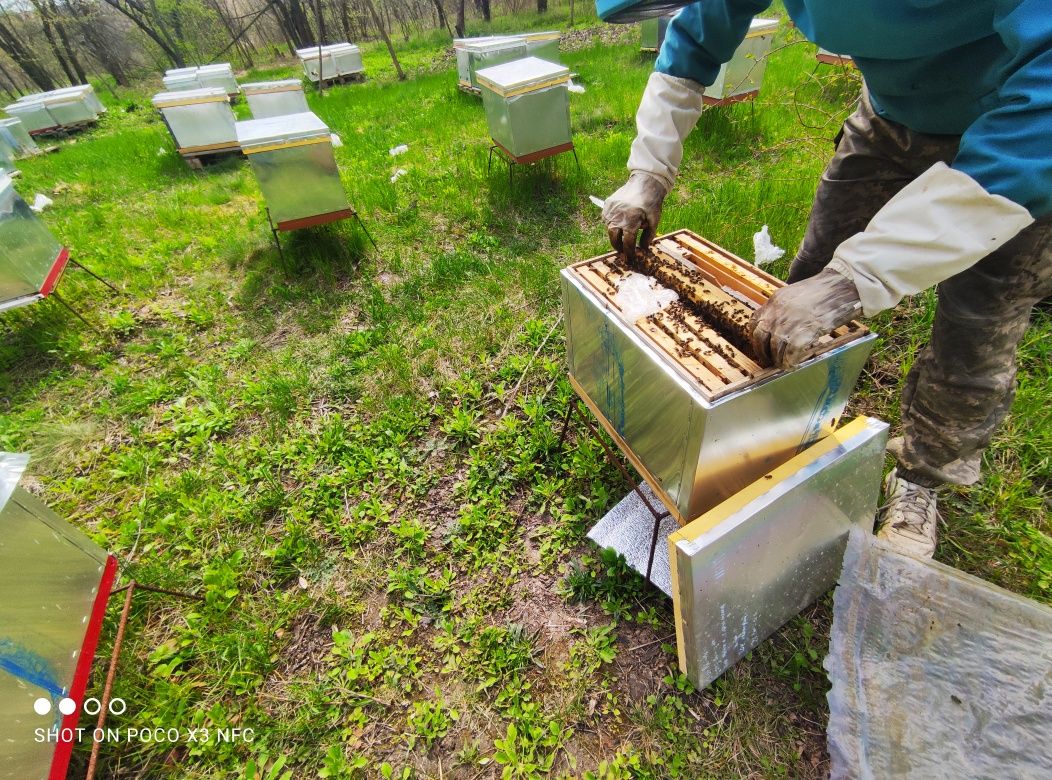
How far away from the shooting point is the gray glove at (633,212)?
194 cm

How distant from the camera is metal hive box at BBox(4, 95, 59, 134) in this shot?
10.4 metres

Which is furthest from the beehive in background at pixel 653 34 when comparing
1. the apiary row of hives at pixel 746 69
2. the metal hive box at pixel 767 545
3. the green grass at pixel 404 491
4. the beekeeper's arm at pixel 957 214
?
the metal hive box at pixel 767 545

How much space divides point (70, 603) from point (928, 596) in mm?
2876

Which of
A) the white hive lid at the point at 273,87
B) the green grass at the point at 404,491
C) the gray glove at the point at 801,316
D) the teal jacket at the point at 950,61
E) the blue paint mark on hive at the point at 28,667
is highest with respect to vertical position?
the teal jacket at the point at 950,61

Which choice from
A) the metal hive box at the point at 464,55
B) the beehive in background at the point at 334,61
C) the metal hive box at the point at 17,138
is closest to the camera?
the metal hive box at the point at 464,55

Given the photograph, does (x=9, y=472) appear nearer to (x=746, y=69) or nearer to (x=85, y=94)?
(x=746, y=69)

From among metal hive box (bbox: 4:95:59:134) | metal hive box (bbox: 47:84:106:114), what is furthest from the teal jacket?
metal hive box (bbox: 47:84:106:114)

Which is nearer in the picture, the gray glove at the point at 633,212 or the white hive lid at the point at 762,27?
the gray glove at the point at 633,212

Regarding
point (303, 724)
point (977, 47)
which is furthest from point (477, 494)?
point (977, 47)

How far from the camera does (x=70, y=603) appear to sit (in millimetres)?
1697

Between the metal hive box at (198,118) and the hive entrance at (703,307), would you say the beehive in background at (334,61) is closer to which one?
the metal hive box at (198,118)

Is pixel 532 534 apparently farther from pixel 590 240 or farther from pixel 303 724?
pixel 590 240

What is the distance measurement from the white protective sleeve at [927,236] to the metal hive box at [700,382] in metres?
0.17

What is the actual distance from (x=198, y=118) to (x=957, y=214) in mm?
8707
